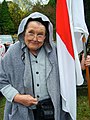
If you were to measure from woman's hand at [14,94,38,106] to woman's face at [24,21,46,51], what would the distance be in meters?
0.40

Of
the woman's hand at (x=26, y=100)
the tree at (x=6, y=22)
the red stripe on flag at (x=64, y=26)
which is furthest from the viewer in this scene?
the tree at (x=6, y=22)

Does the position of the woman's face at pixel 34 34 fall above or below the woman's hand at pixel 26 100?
above

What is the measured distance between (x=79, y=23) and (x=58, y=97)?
0.77 metres

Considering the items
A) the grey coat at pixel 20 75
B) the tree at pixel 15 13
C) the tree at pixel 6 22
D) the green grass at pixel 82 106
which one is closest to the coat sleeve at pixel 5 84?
the grey coat at pixel 20 75

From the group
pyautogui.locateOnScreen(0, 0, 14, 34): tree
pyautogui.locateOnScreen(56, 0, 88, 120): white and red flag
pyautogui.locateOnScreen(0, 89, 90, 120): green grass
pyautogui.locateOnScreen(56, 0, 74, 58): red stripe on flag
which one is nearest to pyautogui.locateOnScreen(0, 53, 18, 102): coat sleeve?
pyautogui.locateOnScreen(56, 0, 88, 120): white and red flag

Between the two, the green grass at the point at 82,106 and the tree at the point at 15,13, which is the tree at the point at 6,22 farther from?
the green grass at the point at 82,106

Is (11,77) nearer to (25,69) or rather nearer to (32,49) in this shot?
(25,69)

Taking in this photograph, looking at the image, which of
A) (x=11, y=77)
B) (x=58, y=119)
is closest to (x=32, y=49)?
(x=11, y=77)

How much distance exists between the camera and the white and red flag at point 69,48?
2.53 m

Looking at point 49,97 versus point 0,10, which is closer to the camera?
point 49,97

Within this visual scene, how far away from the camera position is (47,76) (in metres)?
2.44

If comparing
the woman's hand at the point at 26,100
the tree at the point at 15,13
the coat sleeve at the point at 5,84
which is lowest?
the woman's hand at the point at 26,100

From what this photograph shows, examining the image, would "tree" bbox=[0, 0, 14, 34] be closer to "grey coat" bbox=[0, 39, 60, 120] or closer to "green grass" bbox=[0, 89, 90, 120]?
"green grass" bbox=[0, 89, 90, 120]

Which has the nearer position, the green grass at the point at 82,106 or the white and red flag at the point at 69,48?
the white and red flag at the point at 69,48
